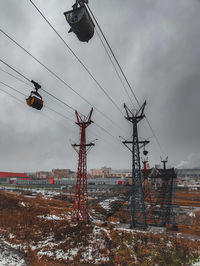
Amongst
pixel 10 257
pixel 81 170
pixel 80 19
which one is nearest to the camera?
pixel 80 19

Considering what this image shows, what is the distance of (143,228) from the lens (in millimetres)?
17203

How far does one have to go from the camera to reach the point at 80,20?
5906 millimetres

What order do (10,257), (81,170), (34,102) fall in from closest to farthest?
(34,102) < (10,257) < (81,170)

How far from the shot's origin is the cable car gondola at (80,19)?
5.95 meters

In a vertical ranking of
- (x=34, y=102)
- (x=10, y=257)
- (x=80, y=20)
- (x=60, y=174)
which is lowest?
(x=60, y=174)

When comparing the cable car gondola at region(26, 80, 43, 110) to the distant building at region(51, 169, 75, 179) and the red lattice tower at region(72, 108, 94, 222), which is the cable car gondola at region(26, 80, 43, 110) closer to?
the red lattice tower at region(72, 108, 94, 222)

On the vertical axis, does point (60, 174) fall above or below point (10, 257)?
below

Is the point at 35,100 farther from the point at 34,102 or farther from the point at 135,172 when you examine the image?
the point at 135,172

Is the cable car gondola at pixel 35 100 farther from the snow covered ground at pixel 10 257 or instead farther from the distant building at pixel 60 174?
the distant building at pixel 60 174

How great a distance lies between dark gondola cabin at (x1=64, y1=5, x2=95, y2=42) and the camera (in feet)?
19.5

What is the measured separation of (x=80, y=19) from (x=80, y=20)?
1.4 inches

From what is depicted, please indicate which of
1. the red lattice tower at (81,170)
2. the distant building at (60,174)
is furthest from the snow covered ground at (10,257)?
the distant building at (60,174)

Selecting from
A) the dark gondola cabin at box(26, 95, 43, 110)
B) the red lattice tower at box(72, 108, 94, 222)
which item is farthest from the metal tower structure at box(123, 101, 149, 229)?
the dark gondola cabin at box(26, 95, 43, 110)

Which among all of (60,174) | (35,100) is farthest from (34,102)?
(60,174)
